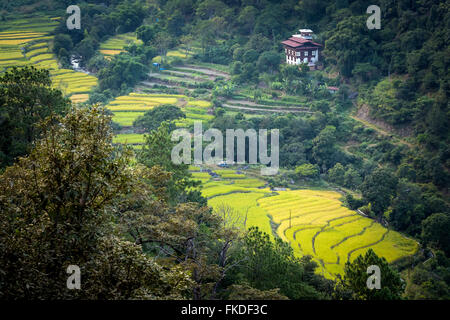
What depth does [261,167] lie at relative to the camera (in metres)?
27.8

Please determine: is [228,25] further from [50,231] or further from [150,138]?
[50,231]

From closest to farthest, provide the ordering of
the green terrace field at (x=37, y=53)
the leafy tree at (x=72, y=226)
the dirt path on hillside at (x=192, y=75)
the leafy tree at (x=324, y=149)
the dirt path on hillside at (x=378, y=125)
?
the leafy tree at (x=72, y=226)
the leafy tree at (x=324, y=149)
the dirt path on hillside at (x=378, y=125)
the green terrace field at (x=37, y=53)
the dirt path on hillside at (x=192, y=75)

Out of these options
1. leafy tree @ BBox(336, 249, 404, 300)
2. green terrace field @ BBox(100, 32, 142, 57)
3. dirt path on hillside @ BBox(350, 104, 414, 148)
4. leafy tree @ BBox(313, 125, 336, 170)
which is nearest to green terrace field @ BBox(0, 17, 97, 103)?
green terrace field @ BBox(100, 32, 142, 57)

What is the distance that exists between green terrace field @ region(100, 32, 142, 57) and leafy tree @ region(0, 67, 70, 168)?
2393 centimetres

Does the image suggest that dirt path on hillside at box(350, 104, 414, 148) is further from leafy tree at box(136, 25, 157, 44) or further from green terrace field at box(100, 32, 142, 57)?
green terrace field at box(100, 32, 142, 57)

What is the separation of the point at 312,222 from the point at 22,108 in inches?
522

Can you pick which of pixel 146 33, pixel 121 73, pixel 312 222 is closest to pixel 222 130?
pixel 312 222

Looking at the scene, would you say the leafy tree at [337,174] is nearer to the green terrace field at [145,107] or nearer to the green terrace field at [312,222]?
the green terrace field at [312,222]

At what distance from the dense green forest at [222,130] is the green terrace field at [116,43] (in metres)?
0.57

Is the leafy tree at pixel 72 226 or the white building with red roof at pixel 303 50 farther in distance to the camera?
the white building with red roof at pixel 303 50

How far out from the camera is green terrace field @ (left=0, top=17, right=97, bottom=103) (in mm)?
33531

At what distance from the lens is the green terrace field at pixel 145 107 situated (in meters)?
29.9


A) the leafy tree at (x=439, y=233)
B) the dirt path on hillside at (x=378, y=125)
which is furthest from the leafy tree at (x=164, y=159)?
the dirt path on hillside at (x=378, y=125)
